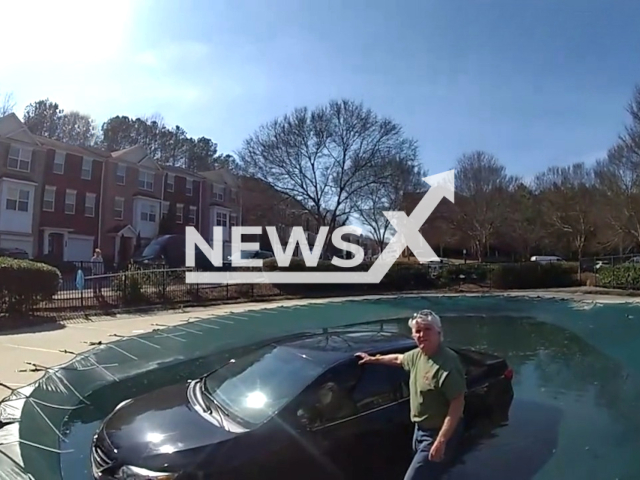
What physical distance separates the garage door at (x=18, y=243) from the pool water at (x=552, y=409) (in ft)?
77.5

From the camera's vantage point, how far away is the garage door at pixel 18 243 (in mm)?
26969

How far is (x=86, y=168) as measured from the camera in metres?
31.9

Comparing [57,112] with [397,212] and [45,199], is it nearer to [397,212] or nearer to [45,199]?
[45,199]

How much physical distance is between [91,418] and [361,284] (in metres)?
20.3

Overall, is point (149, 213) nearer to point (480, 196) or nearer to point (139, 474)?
point (480, 196)

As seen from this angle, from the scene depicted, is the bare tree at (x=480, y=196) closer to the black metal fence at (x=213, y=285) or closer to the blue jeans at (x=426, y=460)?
the black metal fence at (x=213, y=285)

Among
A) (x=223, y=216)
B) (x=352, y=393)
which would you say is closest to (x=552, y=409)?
(x=352, y=393)

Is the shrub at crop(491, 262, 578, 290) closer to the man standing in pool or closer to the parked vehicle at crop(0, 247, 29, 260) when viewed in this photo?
the parked vehicle at crop(0, 247, 29, 260)

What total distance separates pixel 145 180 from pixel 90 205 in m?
4.95

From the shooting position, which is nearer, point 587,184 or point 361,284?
point 361,284

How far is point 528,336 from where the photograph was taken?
1260 centimetres

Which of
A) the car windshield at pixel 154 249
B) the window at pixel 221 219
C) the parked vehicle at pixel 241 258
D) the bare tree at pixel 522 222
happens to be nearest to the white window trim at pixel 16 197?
the car windshield at pixel 154 249

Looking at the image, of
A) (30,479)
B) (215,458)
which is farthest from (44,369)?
(215,458)

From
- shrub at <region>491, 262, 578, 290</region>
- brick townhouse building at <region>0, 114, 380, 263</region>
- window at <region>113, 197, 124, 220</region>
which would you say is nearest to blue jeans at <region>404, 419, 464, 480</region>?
shrub at <region>491, 262, 578, 290</region>
